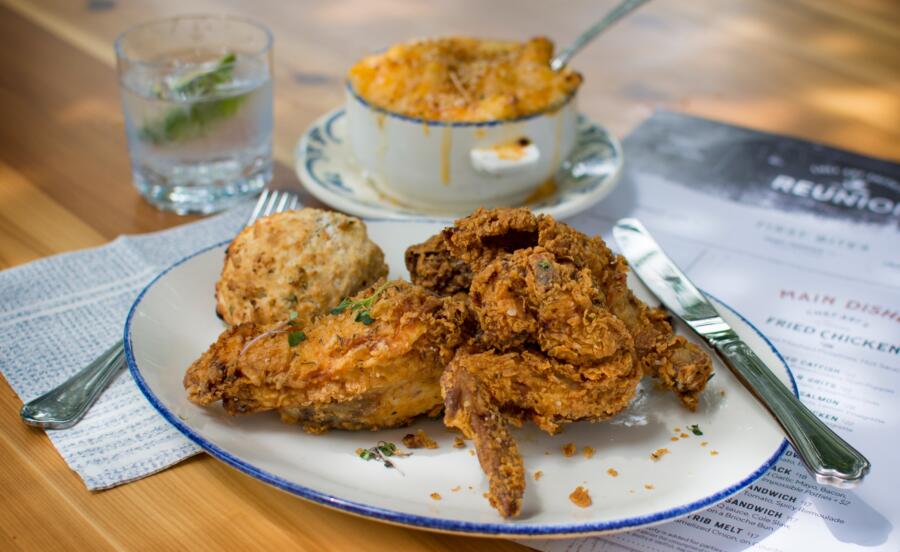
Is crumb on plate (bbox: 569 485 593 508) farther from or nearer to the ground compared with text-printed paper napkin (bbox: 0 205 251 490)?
farther from the ground

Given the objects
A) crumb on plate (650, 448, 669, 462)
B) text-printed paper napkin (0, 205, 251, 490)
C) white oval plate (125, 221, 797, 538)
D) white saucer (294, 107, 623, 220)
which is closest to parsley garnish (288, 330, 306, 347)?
white oval plate (125, 221, 797, 538)

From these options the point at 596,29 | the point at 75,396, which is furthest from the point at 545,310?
the point at 596,29

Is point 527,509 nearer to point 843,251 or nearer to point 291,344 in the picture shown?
point 291,344

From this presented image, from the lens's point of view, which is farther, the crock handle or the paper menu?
the crock handle

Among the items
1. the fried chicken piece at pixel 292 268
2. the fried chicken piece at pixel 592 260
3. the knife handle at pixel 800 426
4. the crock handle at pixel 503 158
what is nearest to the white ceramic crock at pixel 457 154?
the crock handle at pixel 503 158

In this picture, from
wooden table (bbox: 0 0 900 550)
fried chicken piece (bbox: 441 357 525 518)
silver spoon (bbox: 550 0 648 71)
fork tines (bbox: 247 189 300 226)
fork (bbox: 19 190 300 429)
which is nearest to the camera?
fried chicken piece (bbox: 441 357 525 518)

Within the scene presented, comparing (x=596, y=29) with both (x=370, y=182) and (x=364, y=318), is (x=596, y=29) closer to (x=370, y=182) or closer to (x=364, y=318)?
(x=370, y=182)

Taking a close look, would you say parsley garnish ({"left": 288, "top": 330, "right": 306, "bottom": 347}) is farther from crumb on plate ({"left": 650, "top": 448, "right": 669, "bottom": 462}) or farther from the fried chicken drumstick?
crumb on plate ({"left": 650, "top": 448, "right": 669, "bottom": 462})

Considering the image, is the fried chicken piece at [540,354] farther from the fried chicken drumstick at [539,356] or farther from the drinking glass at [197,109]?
the drinking glass at [197,109]
